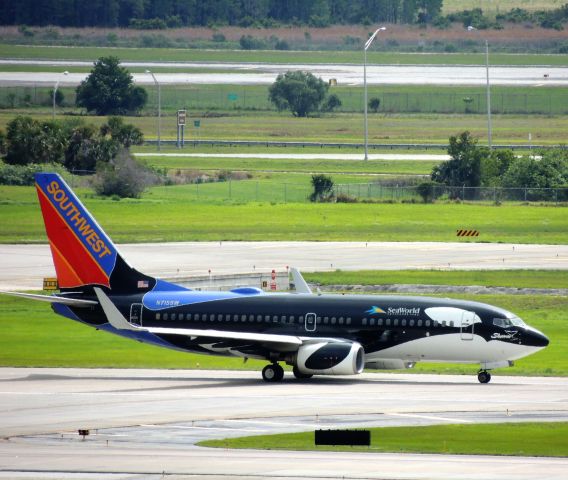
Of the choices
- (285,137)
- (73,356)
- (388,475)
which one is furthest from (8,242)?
(285,137)

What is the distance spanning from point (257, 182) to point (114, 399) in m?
92.9

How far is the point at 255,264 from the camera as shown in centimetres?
9338

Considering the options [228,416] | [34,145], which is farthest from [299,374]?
[34,145]

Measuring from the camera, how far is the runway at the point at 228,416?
119ft

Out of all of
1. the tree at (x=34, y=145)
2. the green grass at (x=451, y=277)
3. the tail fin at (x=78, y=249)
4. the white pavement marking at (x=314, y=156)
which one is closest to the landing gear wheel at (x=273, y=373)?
the tail fin at (x=78, y=249)

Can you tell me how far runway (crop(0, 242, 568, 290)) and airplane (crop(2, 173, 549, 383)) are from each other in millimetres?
25461

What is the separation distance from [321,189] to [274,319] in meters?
78.4

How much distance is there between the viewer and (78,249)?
59.0 m

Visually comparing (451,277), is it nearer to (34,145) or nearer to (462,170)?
(462,170)

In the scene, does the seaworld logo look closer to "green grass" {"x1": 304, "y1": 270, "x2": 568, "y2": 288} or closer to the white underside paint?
the white underside paint

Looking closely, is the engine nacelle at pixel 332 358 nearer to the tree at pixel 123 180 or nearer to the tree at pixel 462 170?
the tree at pixel 123 180

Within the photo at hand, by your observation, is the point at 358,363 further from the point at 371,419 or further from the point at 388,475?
the point at 388,475

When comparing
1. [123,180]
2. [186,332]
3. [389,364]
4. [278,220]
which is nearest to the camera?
[186,332]

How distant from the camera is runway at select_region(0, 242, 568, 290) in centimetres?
9069
